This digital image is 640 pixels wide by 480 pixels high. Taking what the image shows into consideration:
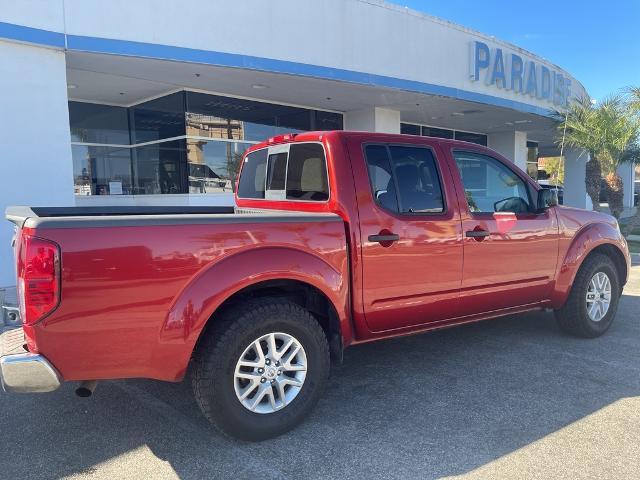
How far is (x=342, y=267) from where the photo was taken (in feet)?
11.3

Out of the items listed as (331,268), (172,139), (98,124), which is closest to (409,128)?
(172,139)

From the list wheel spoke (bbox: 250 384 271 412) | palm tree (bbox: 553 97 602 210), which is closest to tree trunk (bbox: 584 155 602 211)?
palm tree (bbox: 553 97 602 210)

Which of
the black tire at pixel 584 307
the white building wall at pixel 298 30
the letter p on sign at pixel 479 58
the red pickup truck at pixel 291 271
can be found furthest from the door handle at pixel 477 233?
the letter p on sign at pixel 479 58

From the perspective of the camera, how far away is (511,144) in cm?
2220

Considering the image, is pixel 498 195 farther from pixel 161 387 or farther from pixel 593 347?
pixel 161 387

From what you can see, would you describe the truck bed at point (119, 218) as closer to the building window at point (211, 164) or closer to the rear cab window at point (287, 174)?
the rear cab window at point (287, 174)

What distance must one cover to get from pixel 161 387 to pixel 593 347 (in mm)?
4023

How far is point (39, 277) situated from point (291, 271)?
4.57 feet

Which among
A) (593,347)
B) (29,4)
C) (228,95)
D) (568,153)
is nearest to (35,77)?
(29,4)

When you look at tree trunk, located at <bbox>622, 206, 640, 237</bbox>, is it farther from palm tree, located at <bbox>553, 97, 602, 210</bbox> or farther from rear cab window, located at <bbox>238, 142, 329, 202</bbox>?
rear cab window, located at <bbox>238, 142, 329, 202</bbox>

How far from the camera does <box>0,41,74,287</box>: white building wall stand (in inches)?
295

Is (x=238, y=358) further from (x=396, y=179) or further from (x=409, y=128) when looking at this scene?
(x=409, y=128)

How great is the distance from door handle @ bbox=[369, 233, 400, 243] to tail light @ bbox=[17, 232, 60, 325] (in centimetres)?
199

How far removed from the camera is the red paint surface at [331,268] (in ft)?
8.61
